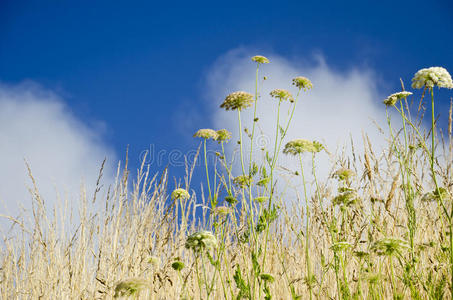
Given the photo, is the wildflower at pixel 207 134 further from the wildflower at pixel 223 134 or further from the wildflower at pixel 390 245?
the wildflower at pixel 390 245

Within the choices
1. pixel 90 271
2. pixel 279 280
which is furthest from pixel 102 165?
pixel 279 280

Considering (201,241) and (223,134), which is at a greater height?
(223,134)

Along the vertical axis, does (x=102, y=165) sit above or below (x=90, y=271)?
above

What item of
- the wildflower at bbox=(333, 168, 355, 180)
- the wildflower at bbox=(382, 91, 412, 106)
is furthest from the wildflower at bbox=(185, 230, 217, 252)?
the wildflower at bbox=(382, 91, 412, 106)

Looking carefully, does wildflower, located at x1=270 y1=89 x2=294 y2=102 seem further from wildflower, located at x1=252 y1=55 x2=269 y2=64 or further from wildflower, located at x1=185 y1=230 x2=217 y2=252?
wildflower, located at x1=185 y1=230 x2=217 y2=252

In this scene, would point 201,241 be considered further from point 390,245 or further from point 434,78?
point 434,78

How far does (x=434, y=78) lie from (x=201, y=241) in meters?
1.40

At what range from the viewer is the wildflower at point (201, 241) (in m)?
1.77

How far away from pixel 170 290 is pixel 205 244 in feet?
4.37

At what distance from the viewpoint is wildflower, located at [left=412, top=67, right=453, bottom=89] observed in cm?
178

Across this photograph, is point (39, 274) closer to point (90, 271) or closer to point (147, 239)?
point (90, 271)

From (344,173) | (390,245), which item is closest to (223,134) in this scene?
(344,173)

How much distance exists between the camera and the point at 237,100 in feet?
7.63

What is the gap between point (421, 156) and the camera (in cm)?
270
